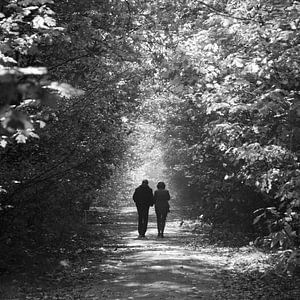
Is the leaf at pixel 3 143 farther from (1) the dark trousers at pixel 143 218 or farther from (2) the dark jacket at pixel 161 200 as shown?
(2) the dark jacket at pixel 161 200

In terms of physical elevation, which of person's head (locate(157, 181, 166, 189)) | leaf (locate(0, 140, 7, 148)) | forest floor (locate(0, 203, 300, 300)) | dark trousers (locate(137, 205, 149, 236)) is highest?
leaf (locate(0, 140, 7, 148))

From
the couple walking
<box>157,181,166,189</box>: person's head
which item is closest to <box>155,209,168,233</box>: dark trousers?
the couple walking

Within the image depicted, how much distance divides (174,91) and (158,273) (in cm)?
398

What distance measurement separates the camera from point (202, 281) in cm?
970

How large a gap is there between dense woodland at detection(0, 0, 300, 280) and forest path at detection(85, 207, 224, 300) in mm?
1313

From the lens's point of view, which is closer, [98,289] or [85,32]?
[98,289]

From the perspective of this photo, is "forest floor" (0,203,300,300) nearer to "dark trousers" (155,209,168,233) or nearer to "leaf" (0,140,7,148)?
"leaf" (0,140,7,148)

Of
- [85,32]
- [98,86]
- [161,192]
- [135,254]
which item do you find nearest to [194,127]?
[161,192]

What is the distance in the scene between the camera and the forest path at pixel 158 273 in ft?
28.2

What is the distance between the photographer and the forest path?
28.2 ft

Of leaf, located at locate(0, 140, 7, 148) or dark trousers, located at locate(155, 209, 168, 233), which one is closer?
leaf, located at locate(0, 140, 7, 148)

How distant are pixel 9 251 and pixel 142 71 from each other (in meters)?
6.44

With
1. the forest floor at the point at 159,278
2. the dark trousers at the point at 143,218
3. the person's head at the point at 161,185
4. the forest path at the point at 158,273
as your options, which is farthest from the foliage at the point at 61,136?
the person's head at the point at 161,185

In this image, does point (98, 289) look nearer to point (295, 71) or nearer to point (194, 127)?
point (295, 71)
